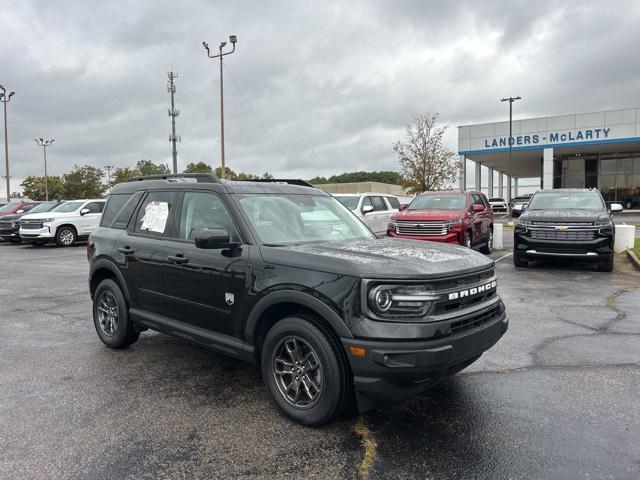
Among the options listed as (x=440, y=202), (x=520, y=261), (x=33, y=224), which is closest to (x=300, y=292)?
(x=520, y=261)

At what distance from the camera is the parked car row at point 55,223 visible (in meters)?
18.3

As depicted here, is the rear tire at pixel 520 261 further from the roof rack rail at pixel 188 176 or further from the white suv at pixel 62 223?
the white suv at pixel 62 223

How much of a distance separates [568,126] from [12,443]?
41.8 metres

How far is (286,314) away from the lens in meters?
3.67

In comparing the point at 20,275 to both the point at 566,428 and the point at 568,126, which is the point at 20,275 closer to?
the point at 566,428

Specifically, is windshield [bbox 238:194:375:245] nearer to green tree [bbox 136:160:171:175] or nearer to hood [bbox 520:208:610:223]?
hood [bbox 520:208:610:223]

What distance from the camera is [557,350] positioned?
5.21m

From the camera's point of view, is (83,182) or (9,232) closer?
(9,232)

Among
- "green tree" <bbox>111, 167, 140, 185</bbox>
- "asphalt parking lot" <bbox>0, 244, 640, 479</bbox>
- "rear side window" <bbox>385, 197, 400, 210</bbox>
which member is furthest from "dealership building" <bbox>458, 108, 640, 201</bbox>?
"green tree" <bbox>111, 167, 140, 185</bbox>

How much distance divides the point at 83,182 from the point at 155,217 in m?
85.9

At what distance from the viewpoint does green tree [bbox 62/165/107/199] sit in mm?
79688

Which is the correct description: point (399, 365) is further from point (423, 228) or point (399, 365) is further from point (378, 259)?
point (423, 228)

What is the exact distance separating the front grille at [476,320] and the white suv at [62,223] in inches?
674

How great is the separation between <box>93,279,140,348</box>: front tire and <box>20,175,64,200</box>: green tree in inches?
3174
